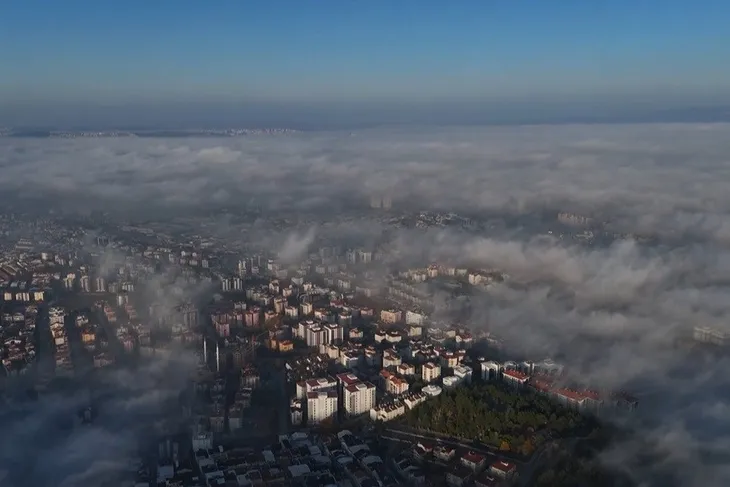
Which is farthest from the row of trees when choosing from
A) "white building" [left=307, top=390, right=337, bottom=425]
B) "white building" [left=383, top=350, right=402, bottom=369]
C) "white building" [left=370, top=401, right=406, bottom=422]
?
"white building" [left=383, top=350, right=402, bottom=369]

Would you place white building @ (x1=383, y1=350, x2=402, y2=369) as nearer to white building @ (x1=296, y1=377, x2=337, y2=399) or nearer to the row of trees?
white building @ (x1=296, y1=377, x2=337, y2=399)

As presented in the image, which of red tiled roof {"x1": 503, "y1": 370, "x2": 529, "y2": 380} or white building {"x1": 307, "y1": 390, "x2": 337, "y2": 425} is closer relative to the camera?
white building {"x1": 307, "y1": 390, "x2": 337, "y2": 425}

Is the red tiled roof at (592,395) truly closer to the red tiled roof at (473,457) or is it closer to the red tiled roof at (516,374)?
the red tiled roof at (516,374)

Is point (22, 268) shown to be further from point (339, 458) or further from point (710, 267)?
point (710, 267)

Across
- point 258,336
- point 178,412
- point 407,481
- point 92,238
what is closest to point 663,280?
point 407,481

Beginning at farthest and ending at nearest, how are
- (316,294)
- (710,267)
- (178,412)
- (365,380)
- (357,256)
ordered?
(357,256), (316,294), (710,267), (365,380), (178,412)

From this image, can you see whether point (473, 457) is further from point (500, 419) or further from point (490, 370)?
point (490, 370)
